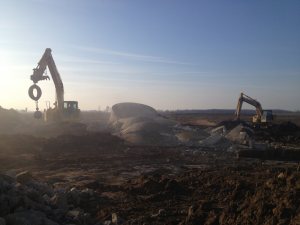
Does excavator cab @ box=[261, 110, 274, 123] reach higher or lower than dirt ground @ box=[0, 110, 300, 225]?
higher

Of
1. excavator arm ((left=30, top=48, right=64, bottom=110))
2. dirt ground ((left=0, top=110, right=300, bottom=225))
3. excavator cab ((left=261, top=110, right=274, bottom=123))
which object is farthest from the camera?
excavator cab ((left=261, top=110, right=274, bottom=123))

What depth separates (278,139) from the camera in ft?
103

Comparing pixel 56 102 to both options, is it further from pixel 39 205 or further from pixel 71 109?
pixel 39 205

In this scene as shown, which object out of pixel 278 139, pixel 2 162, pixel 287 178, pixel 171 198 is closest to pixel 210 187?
pixel 171 198

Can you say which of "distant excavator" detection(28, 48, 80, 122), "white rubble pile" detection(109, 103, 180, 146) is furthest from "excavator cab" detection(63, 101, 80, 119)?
"white rubble pile" detection(109, 103, 180, 146)

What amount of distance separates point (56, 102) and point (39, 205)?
26.0m

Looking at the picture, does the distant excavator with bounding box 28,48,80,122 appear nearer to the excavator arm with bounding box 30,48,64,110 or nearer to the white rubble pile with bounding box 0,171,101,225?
the excavator arm with bounding box 30,48,64,110

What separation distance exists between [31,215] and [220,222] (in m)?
3.73

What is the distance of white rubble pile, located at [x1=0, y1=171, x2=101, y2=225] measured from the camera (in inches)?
344

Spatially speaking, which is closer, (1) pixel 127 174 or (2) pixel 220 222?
(2) pixel 220 222

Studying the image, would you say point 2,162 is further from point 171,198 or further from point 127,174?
point 171,198

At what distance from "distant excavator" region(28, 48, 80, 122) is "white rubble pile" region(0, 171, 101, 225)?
19.6m

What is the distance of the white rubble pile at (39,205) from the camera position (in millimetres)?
8727

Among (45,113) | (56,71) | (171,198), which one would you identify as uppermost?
(56,71)
